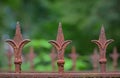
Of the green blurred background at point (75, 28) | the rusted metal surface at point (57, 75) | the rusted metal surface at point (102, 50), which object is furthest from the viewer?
the green blurred background at point (75, 28)

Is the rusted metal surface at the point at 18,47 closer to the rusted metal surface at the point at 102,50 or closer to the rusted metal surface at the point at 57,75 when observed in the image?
the rusted metal surface at the point at 57,75

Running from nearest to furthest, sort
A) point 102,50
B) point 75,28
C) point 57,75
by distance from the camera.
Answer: point 57,75 < point 102,50 < point 75,28

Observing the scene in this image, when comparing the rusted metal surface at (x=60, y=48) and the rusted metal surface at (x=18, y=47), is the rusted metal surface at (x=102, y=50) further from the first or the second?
the rusted metal surface at (x=18, y=47)

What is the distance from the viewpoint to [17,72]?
121 inches

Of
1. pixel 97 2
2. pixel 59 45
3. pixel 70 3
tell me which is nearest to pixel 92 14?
pixel 97 2

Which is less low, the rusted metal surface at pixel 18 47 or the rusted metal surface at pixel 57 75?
the rusted metal surface at pixel 18 47

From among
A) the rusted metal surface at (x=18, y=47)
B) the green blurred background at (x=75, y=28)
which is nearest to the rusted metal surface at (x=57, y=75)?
the rusted metal surface at (x=18, y=47)

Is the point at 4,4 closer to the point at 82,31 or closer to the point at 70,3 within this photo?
the point at 70,3

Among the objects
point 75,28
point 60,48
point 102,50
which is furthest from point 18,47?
point 75,28

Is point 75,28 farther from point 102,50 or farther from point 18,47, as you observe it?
point 18,47

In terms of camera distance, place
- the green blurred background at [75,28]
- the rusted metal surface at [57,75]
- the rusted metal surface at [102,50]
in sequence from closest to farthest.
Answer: the rusted metal surface at [57,75], the rusted metal surface at [102,50], the green blurred background at [75,28]

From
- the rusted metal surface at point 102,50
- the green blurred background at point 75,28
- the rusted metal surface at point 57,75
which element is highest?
the green blurred background at point 75,28

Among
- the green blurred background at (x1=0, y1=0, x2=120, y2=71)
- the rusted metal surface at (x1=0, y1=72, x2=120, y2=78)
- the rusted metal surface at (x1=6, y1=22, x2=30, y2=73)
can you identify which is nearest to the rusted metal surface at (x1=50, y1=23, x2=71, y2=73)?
the rusted metal surface at (x1=0, y1=72, x2=120, y2=78)

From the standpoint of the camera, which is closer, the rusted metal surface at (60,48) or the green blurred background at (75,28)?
the rusted metal surface at (60,48)
